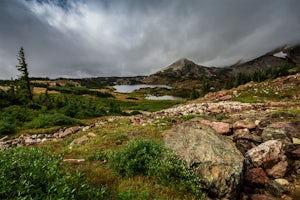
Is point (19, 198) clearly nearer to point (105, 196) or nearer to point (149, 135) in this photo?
point (105, 196)

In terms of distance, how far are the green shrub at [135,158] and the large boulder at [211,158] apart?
2.97ft

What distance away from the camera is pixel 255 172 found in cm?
915

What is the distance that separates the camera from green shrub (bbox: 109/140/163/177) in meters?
8.15

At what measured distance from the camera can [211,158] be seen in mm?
7965

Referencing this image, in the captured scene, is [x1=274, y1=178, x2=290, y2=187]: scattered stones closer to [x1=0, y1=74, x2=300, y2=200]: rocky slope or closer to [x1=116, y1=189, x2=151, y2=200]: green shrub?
[x1=0, y1=74, x2=300, y2=200]: rocky slope

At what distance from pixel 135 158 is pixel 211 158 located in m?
3.16

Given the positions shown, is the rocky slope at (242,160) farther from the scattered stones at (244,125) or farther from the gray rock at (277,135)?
the scattered stones at (244,125)

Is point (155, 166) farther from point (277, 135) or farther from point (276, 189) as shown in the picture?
point (277, 135)

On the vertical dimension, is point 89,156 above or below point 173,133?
below

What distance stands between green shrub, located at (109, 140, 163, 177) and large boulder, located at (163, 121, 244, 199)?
904 mm

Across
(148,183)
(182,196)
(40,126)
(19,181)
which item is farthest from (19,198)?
(40,126)

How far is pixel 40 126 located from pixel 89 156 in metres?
23.5

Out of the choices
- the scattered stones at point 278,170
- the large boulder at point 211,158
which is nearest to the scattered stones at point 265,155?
the scattered stones at point 278,170

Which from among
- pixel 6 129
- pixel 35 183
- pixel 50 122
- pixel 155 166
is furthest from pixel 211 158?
pixel 50 122
